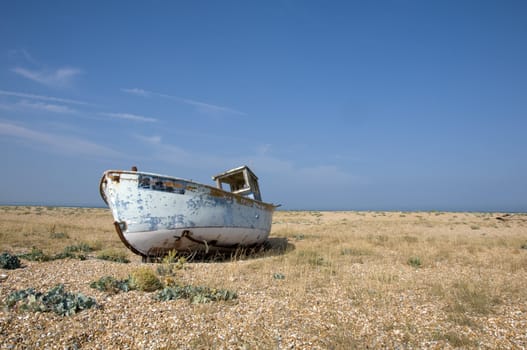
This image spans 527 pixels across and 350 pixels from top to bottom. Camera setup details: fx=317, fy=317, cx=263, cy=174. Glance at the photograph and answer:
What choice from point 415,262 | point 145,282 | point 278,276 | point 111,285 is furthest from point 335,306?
point 415,262

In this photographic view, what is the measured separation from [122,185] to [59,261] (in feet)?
9.13

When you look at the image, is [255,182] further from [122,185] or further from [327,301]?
[327,301]

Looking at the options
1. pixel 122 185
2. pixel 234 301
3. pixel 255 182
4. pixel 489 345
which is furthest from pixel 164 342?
pixel 255 182

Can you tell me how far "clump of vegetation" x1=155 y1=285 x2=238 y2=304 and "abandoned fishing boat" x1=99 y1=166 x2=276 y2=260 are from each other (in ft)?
10.3

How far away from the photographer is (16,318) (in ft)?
14.9

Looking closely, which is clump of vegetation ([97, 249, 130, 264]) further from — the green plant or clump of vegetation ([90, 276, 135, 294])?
the green plant

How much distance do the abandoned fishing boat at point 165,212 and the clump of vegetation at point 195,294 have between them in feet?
10.3

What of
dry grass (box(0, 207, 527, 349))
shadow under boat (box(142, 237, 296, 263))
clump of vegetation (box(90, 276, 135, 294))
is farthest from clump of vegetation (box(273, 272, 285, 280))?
clump of vegetation (box(90, 276, 135, 294))

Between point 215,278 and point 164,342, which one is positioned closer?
point 164,342

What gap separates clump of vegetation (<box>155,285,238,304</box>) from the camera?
593 centimetres

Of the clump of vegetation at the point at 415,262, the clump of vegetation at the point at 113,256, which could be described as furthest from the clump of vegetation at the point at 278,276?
the clump of vegetation at the point at 113,256

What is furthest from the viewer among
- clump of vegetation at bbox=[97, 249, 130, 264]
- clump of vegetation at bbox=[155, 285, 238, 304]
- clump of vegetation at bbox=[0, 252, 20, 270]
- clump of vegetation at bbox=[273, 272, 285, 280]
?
clump of vegetation at bbox=[97, 249, 130, 264]

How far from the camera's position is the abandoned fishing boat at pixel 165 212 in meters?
8.96

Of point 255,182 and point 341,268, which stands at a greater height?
point 255,182
